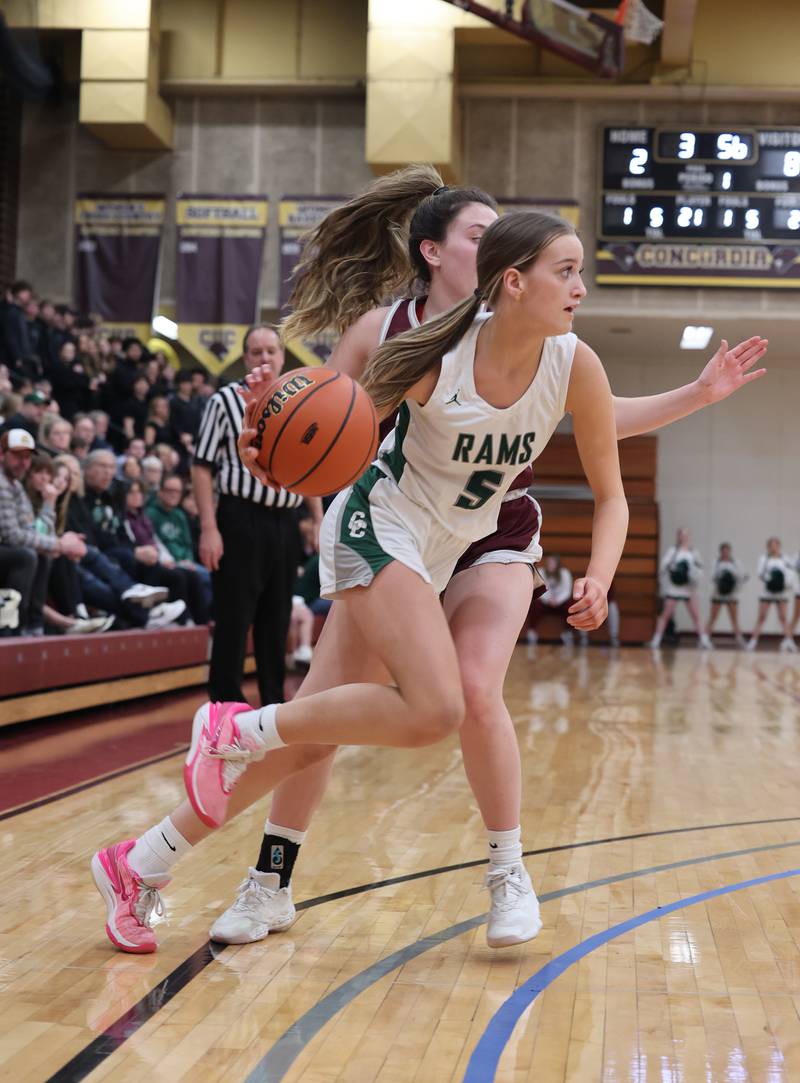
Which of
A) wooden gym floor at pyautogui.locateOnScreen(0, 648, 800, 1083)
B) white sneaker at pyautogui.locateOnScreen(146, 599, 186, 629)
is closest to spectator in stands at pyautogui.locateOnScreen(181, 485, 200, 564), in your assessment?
white sneaker at pyautogui.locateOnScreen(146, 599, 186, 629)

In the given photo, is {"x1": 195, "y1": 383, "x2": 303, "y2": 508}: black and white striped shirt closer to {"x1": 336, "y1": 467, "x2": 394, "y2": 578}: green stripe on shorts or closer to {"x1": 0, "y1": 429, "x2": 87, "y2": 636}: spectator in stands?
{"x1": 0, "y1": 429, "x2": 87, "y2": 636}: spectator in stands

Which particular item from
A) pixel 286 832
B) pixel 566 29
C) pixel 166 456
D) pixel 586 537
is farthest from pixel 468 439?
pixel 586 537

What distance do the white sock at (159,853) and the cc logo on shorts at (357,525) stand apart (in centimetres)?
70

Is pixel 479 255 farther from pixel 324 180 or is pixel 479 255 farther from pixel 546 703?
pixel 324 180

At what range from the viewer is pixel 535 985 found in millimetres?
2361

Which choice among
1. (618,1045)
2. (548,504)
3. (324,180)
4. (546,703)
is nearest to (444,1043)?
(618,1045)

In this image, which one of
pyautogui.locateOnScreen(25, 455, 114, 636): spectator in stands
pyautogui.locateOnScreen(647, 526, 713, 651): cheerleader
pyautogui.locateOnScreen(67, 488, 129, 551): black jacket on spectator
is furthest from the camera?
pyautogui.locateOnScreen(647, 526, 713, 651): cheerleader

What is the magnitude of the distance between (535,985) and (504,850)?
331 mm

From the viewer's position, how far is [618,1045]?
204 cm

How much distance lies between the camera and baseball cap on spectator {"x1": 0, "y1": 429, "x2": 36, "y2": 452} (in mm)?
6688

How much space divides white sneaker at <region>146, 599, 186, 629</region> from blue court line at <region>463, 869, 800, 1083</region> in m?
5.43

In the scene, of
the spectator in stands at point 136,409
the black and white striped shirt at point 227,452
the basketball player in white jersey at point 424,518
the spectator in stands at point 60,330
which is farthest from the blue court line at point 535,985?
the spectator in stands at point 60,330

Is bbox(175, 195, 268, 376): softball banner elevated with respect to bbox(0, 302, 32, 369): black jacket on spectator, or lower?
elevated

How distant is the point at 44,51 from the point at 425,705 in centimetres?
1548
